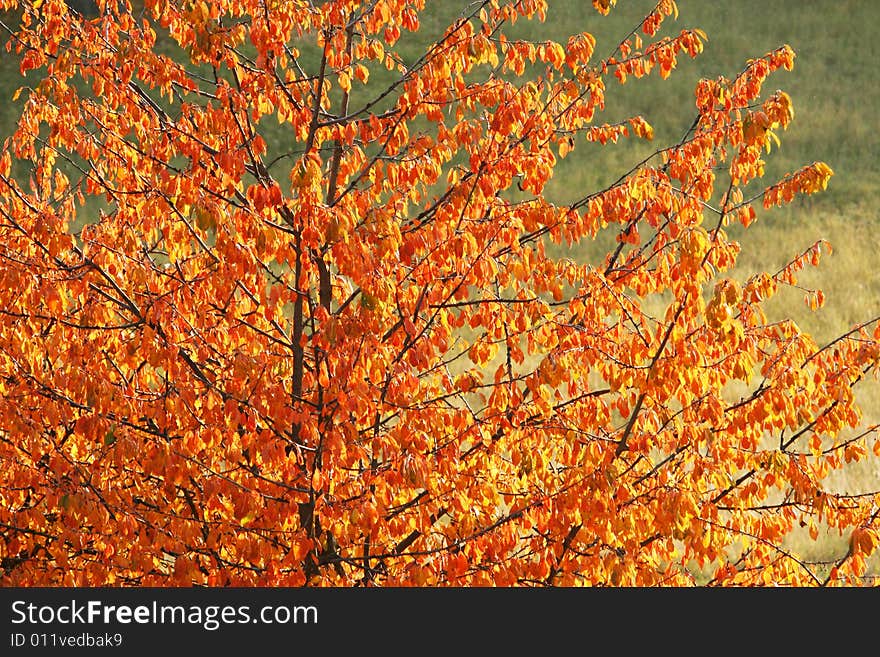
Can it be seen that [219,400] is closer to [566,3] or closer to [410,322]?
[410,322]

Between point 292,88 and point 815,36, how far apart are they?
3684cm

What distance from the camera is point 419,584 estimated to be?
17.2ft

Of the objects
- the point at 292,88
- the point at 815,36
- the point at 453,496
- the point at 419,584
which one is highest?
the point at 815,36

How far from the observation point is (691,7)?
1622 inches

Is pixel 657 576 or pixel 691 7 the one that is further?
pixel 691 7

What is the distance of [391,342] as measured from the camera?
234 inches

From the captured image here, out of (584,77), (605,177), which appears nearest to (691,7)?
(605,177)

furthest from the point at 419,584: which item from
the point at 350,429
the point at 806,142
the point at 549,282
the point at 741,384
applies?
the point at 806,142

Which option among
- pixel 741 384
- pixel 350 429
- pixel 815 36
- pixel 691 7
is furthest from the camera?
pixel 691 7

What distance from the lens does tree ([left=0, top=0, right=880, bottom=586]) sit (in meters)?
5.20

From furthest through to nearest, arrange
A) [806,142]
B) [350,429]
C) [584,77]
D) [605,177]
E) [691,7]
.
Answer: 1. [691,7]
2. [806,142]
3. [605,177]
4. [584,77]
5. [350,429]

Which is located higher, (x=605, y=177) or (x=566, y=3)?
(x=566, y=3)

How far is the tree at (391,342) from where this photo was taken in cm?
520

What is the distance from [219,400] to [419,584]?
4.69ft
